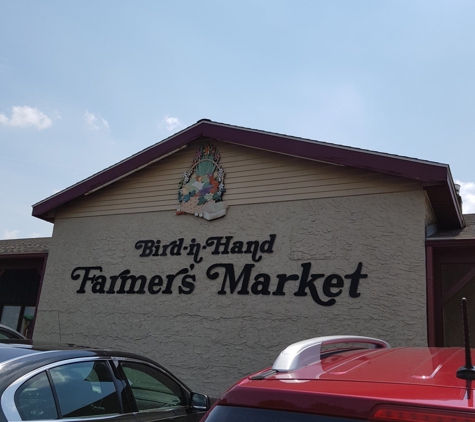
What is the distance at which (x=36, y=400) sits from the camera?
3.10 m

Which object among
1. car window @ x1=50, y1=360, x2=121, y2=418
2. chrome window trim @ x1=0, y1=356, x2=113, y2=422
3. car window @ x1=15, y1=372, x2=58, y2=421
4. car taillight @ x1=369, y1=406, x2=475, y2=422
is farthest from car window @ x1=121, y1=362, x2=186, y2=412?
car taillight @ x1=369, y1=406, x2=475, y2=422

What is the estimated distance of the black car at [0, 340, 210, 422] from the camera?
3.04 m

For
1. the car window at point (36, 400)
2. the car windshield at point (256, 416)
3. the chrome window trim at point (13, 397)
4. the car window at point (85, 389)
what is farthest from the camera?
the car window at point (85, 389)

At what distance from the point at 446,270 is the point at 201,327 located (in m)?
5.17

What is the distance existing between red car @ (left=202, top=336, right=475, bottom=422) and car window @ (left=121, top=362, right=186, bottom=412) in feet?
7.81

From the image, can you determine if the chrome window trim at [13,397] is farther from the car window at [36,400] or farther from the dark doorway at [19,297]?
the dark doorway at [19,297]

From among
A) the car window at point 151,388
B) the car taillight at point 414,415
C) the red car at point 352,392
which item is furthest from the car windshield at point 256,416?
the car window at point 151,388

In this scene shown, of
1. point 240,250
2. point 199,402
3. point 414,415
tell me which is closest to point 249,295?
point 240,250

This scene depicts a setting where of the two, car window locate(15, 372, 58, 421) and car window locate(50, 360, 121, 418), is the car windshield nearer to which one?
car window locate(15, 372, 58, 421)

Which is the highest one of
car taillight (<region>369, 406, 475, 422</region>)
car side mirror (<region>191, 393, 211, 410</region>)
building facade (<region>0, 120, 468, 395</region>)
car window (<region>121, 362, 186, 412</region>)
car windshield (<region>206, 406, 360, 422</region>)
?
building facade (<region>0, 120, 468, 395</region>)

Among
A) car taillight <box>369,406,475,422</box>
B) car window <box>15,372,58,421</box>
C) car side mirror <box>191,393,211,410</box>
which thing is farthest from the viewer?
car side mirror <box>191,393,211,410</box>

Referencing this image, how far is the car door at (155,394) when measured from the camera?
13.2 feet

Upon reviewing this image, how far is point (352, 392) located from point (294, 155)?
714 cm

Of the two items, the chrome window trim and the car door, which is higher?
the chrome window trim
